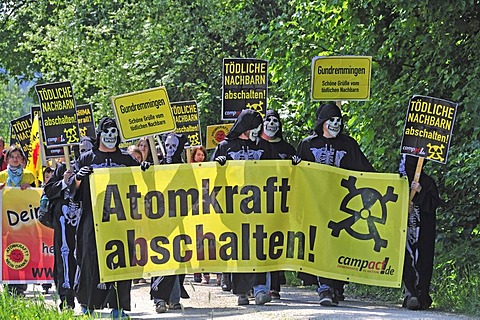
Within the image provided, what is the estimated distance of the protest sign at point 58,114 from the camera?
1574cm

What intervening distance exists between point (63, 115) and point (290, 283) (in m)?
4.65

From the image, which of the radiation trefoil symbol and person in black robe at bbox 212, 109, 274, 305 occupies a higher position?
person in black robe at bbox 212, 109, 274, 305

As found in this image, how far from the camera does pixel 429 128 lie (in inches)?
545

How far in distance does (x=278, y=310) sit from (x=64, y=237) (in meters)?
2.68

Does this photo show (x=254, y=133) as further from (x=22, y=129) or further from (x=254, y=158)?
(x=22, y=129)

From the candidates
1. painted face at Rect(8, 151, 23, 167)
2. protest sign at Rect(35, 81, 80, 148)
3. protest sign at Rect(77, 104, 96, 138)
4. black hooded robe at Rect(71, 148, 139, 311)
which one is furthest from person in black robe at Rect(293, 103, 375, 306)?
protest sign at Rect(77, 104, 96, 138)

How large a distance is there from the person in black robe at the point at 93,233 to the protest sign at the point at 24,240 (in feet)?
11.7

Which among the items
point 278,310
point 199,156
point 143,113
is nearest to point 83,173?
point 143,113

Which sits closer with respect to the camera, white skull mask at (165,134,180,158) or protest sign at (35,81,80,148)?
white skull mask at (165,134,180,158)

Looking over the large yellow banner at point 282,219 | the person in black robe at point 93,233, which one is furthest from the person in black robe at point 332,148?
the person in black robe at point 93,233

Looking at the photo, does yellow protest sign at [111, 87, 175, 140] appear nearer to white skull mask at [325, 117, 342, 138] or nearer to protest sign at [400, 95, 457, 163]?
white skull mask at [325, 117, 342, 138]

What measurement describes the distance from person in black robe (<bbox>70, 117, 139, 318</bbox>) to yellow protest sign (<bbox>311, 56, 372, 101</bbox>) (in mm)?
2887

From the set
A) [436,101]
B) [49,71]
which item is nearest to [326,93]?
[436,101]

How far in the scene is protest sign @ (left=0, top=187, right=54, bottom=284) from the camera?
1670 centimetres
